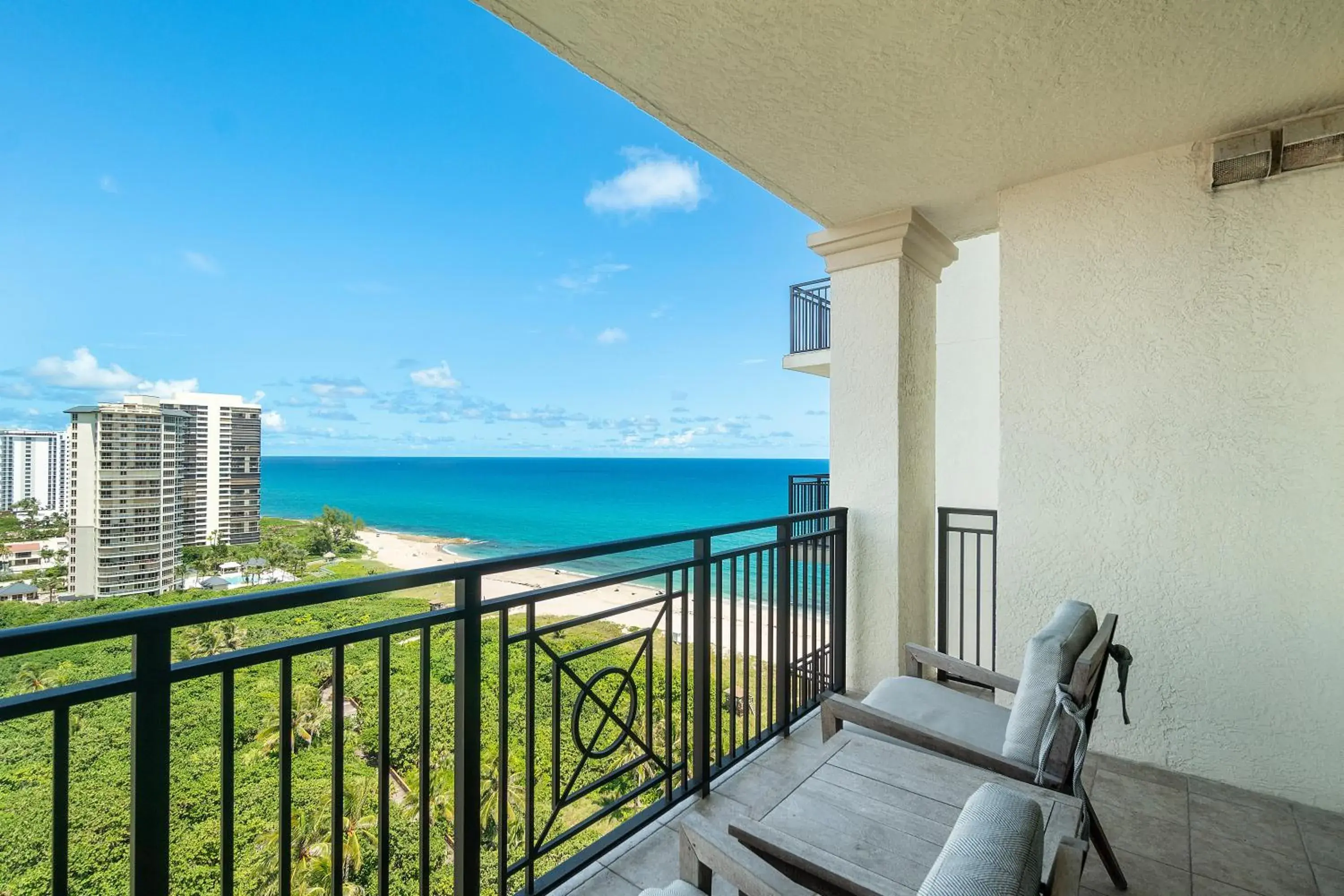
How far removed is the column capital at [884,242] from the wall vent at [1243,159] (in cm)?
111

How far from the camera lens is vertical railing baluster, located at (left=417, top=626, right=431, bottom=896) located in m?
1.34

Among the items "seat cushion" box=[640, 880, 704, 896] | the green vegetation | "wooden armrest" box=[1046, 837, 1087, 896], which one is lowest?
the green vegetation

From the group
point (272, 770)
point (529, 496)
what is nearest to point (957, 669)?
point (272, 770)

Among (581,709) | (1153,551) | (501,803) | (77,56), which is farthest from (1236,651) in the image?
(77,56)

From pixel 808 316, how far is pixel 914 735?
650 centimetres

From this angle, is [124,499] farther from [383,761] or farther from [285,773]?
[285,773]

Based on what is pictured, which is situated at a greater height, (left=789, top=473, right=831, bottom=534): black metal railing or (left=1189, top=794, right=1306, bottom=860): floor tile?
(left=789, top=473, right=831, bottom=534): black metal railing

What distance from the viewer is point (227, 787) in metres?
1.04

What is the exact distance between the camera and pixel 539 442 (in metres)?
45.1

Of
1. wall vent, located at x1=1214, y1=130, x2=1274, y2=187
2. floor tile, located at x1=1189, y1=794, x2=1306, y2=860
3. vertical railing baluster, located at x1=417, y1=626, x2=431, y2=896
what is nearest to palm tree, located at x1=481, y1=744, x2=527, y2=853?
vertical railing baluster, located at x1=417, y1=626, x2=431, y2=896

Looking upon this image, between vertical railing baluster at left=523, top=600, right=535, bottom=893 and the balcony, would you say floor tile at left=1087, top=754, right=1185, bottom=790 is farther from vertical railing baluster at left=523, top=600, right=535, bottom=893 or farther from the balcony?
the balcony

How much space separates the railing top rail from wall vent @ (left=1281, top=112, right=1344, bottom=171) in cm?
273

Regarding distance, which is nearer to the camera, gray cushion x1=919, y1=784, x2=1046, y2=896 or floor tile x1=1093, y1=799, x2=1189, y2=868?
gray cushion x1=919, y1=784, x2=1046, y2=896

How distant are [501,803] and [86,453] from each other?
17.8m
